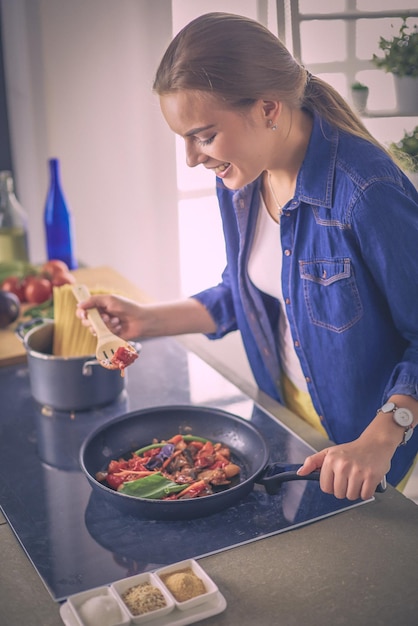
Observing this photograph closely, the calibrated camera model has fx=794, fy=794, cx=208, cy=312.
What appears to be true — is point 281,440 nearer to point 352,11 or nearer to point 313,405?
point 313,405

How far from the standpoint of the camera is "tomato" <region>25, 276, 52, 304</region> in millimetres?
2219

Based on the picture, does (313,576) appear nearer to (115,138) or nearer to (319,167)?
(319,167)

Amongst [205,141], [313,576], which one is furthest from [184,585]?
[205,141]

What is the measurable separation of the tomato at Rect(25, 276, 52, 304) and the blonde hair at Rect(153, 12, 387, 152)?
1.00 m

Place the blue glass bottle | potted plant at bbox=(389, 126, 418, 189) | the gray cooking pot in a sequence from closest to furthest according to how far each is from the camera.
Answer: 1. the gray cooking pot
2. potted plant at bbox=(389, 126, 418, 189)
3. the blue glass bottle

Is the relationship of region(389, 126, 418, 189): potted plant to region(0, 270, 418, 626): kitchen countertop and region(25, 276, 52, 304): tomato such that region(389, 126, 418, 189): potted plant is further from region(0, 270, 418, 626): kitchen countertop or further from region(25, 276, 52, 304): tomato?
region(25, 276, 52, 304): tomato

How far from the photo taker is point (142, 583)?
1.05 meters

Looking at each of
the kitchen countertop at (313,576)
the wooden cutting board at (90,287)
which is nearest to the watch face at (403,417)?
the kitchen countertop at (313,576)

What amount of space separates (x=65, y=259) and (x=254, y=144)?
132cm

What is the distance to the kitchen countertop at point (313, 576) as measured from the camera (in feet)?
3.28

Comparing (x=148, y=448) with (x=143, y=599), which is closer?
(x=143, y=599)

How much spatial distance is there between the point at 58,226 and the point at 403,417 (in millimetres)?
1591

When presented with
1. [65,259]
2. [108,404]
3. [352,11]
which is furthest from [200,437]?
[65,259]

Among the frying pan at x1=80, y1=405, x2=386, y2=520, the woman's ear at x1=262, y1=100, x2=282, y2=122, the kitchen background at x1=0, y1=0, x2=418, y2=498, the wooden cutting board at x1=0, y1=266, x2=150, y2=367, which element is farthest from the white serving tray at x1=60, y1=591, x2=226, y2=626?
the kitchen background at x1=0, y1=0, x2=418, y2=498
